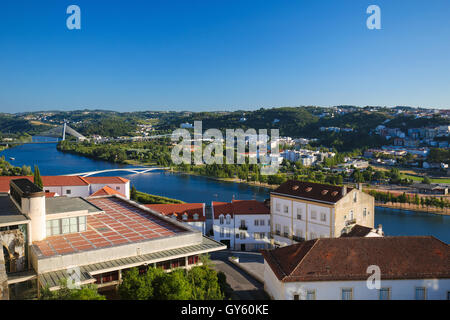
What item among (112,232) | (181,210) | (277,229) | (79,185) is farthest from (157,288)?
(79,185)

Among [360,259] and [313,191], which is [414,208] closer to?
[313,191]

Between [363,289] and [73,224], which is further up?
[73,224]

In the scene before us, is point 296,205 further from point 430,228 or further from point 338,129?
point 338,129

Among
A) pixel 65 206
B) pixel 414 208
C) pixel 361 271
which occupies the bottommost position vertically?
pixel 414 208

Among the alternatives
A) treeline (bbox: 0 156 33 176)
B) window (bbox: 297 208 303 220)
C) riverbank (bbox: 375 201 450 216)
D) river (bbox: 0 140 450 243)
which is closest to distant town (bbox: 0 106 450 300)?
window (bbox: 297 208 303 220)

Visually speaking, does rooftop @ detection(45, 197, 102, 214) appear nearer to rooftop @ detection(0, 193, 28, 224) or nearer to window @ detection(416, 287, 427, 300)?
rooftop @ detection(0, 193, 28, 224)

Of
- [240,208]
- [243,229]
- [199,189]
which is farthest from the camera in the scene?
[199,189]
